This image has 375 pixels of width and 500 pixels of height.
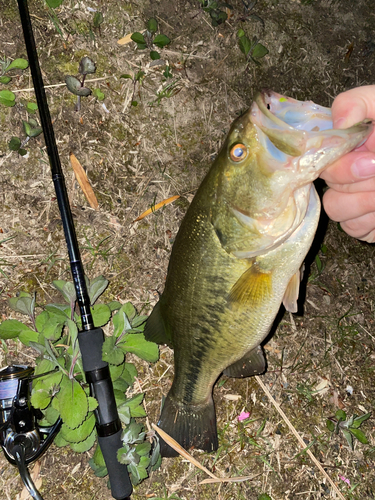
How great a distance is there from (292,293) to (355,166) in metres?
0.85

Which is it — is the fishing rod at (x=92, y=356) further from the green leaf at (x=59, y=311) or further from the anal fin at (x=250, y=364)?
the anal fin at (x=250, y=364)

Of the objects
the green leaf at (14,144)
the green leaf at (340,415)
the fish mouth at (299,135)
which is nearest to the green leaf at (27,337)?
the green leaf at (14,144)

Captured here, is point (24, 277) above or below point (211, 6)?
below

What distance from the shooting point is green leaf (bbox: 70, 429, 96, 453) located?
2766 mm

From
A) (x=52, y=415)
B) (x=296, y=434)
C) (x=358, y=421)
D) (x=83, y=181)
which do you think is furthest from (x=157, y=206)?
(x=358, y=421)

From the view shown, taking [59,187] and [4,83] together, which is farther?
[4,83]

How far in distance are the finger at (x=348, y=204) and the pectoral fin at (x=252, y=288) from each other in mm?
658

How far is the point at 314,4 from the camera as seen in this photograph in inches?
150

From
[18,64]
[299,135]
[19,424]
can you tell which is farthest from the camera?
[18,64]

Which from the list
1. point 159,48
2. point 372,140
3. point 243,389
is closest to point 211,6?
point 159,48

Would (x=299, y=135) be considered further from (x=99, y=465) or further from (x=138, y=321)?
(x=99, y=465)

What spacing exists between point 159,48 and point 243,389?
9.94ft

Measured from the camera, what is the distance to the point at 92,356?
2.57 metres

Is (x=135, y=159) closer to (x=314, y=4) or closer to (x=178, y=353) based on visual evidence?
(x=178, y=353)
